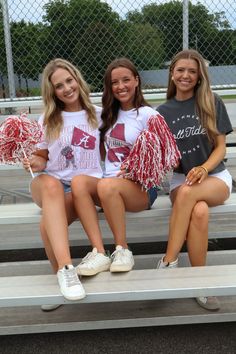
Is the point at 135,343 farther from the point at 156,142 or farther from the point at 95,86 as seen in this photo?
the point at 95,86

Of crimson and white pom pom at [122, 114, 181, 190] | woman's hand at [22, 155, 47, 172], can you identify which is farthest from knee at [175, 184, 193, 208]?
woman's hand at [22, 155, 47, 172]

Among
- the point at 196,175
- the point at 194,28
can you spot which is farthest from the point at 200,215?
the point at 194,28

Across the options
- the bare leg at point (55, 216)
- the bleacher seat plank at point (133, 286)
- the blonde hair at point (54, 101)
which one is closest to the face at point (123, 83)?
the blonde hair at point (54, 101)

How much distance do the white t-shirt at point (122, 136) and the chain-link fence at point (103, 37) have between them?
1019 millimetres

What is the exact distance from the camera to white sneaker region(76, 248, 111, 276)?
2232 millimetres

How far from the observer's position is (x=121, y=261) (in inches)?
91.1

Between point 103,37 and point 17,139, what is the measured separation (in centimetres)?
130

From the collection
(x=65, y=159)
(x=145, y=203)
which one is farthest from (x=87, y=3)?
(x=145, y=203)

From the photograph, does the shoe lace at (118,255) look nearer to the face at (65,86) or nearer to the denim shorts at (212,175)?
the denim shorts at (212,175)

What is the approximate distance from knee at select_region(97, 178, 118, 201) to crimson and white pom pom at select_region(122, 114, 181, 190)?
0.11 m

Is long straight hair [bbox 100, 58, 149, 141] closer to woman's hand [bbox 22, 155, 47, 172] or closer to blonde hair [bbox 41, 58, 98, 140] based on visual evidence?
blonde hair [bbox 41, 58, 98, 140]

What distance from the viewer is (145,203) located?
8.63ft

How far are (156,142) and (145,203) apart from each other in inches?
14.9

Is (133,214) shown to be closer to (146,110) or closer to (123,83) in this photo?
(146,110)
